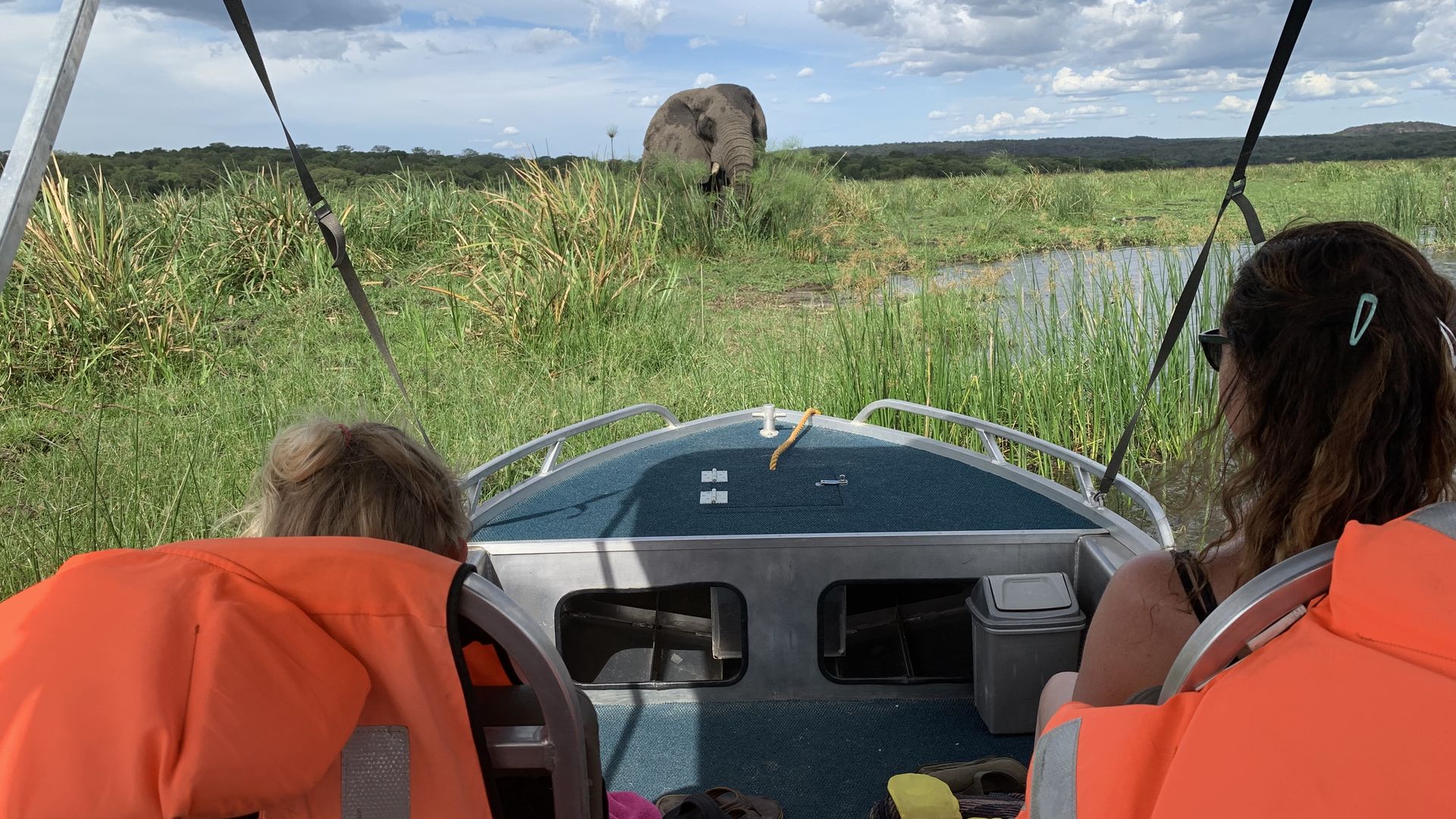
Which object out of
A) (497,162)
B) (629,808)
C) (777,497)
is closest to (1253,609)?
(629,808)

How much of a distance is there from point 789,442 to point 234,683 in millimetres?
2812

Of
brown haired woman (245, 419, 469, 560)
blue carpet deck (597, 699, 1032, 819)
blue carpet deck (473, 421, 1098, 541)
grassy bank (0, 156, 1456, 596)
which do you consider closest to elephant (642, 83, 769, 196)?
grassy bank (0, 156, 1456, 596)

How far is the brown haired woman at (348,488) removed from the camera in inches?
49.2

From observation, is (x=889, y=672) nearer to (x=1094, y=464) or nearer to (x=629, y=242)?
(x=1094, y=464)

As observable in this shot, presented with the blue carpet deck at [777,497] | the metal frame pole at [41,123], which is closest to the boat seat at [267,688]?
the metal frame pole at [41,123]

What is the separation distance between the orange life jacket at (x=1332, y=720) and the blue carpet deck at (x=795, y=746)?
1.71 metres

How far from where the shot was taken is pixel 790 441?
358cm

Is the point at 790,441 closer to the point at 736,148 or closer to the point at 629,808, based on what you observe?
the point at 629,808

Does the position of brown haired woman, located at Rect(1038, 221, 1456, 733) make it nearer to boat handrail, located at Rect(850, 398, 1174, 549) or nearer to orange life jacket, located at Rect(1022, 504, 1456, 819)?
orange life jacket, located at Rect(1022, 504, 1456, 819)

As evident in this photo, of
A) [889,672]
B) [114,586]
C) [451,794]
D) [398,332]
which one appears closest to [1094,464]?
[889,672]

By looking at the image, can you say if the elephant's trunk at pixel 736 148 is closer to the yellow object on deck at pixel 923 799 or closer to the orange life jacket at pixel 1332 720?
the yellow object on deck at pixel 923 799

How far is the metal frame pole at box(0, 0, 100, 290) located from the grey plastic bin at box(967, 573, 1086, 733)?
6.91ft

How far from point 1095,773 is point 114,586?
800 millimetres

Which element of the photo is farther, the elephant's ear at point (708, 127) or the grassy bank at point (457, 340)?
the elephant's ear at point (708, 127)
